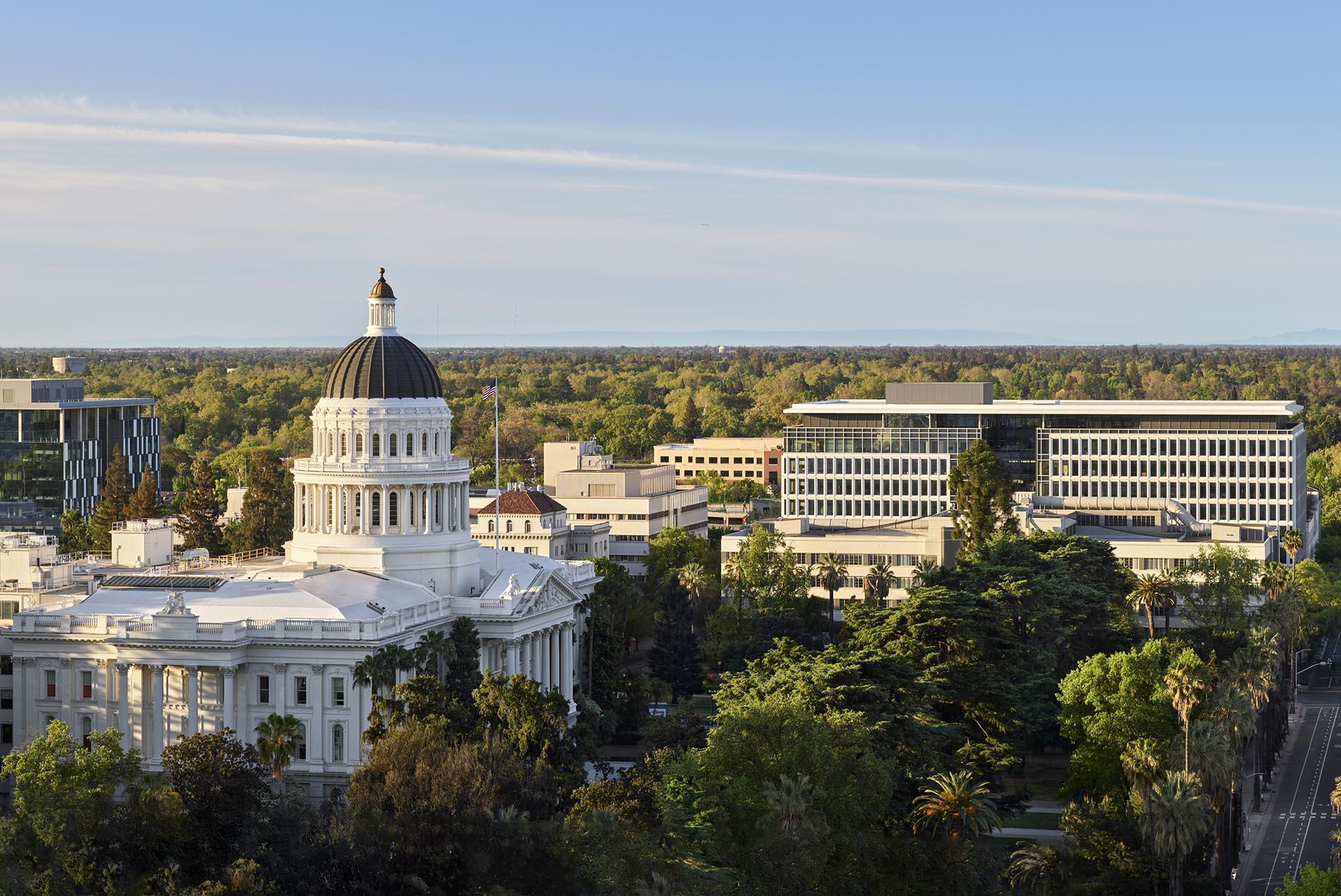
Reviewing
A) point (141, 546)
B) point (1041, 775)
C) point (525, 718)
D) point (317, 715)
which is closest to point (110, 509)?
point (141, 546)

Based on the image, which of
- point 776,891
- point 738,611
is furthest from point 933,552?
point 776,891

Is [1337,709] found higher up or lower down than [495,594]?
lower down

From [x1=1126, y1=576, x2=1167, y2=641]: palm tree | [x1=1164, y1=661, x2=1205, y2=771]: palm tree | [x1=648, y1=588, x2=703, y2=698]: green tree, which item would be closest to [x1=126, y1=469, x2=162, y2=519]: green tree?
[x1=648, y1=588, x2=703, y2=698]: green tree

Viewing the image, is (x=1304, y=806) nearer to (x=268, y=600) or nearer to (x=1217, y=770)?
(x=1217, y=770)

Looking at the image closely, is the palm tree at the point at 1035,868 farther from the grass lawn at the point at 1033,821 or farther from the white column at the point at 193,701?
the white column at the point at 193,701

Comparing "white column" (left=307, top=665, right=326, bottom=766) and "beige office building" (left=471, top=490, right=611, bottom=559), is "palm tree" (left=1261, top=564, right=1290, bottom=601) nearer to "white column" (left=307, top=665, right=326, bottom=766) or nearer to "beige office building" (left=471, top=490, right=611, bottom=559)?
"beige office building" (left=471, top=490, right=611, bottom=559)

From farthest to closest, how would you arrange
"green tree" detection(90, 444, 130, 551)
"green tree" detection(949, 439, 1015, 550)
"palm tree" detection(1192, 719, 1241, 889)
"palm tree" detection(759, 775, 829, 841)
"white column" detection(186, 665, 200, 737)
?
"green tree" detection(90, 444, 130, 551) → "green tree" detection(949, 439, 1015, 550) → "white column" detection(186, 665, 200, 737) → "palm tree" detection(1192, 719, 1241, 889) → "palm tree" detection(759, 775, 829, 841)

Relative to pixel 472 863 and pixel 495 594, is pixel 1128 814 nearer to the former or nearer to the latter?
pixel 472 863
